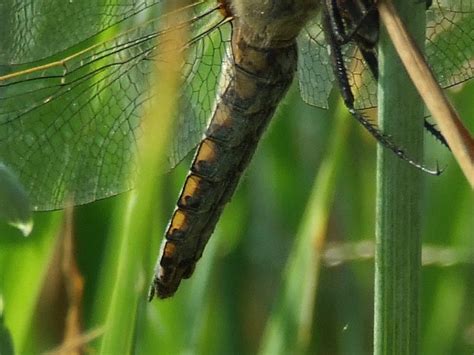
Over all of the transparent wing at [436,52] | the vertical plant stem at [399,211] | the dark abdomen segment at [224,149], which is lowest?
the vertical plant stem at [399,211]

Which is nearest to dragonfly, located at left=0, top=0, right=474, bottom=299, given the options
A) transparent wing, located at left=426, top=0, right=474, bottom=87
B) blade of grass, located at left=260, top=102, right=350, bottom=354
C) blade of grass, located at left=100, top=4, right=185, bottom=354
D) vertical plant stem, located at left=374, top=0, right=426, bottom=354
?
transparent wing, located at left=426, top=0, right=474, bottom=87

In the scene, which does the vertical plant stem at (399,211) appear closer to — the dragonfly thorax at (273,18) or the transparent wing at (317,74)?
the dragonfly thorax at (273,18)

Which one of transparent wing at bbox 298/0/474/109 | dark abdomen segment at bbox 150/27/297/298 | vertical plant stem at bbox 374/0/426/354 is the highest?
transparent wing at bbox 298/0/474/109

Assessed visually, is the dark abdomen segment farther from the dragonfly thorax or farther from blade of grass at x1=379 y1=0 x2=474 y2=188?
blade of grass at x1=379 y1=0 x2=474 y2=188

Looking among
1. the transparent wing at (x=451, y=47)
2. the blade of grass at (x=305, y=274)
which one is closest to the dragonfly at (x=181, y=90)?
the transparent wing at (x=451, y=47)

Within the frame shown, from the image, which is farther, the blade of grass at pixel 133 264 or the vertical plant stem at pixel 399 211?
the blade of grass at pixel 133 264

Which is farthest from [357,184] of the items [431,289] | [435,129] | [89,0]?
[89,0]
